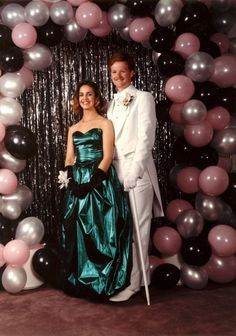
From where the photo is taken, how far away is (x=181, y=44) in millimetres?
3416

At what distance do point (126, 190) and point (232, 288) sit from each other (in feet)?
3.90

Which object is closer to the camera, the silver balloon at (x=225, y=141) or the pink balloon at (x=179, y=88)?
the pink balloon at (x=179, y=88)

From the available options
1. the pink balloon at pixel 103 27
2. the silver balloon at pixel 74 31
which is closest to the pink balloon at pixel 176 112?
the pink balloon at pixel 103 27

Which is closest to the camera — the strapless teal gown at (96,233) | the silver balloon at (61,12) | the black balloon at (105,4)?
the strapless teal gown at (96,233)

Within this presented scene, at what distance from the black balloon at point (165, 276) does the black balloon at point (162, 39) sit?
169 cm

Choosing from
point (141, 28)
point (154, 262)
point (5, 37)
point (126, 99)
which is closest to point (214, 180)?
point (154, 262)

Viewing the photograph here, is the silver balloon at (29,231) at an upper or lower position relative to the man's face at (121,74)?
lower

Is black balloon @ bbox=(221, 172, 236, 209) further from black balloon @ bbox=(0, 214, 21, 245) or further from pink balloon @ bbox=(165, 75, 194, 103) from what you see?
black balloon @ bbox=(0, 214, 21, 245)

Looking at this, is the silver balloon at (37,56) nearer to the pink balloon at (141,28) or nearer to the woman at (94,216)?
the woman at (94,216)

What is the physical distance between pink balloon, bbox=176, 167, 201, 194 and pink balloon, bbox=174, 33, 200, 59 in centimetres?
90

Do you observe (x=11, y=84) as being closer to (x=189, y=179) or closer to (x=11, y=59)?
(x=11, y=59)

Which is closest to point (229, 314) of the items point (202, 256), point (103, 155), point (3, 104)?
point (202, 256)

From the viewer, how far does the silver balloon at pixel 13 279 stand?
10.7 ft

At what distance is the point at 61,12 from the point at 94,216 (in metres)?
1.54
